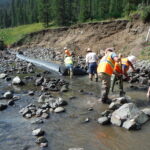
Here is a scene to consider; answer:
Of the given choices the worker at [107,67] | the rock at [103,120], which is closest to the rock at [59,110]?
the rock at [103,120]

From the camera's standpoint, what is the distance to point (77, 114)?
866 cm

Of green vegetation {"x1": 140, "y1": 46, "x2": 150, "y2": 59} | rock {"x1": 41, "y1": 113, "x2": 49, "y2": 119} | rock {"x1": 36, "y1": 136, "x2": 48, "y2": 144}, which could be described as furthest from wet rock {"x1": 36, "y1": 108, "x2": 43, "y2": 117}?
green vegetation {"x1": 140, "y1": 46, "x2": 150, "y2": 59}

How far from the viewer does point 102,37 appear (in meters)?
31.3

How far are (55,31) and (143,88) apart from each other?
33236 millimetres

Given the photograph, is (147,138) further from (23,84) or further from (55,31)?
(55,31)

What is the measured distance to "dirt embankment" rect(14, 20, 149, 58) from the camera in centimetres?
2612

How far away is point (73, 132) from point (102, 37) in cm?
2539

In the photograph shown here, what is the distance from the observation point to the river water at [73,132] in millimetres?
6324

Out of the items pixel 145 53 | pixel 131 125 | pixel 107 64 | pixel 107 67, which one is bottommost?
pixel 131 125

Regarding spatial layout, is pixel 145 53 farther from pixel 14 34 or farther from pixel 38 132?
pixel 14 34

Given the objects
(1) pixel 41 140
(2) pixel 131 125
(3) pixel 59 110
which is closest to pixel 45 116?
(3) pixel 59 110

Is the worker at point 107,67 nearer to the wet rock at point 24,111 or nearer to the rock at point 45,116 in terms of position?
the rock at point 45,116

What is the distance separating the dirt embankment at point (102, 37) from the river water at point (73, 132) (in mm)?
14776

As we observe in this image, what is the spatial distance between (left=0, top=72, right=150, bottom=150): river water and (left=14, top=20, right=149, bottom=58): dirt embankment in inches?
582
